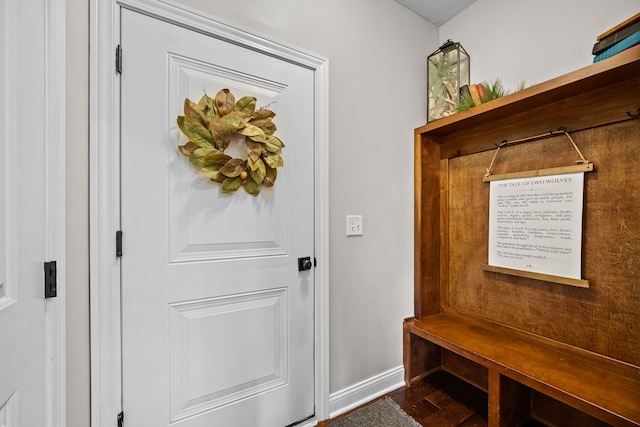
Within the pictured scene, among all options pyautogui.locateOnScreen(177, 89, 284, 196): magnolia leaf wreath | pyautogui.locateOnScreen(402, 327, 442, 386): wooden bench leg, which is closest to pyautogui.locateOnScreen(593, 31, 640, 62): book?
pyautogui.locateOnScreen(177, 89, 284, 196): magnolia leaf wreath

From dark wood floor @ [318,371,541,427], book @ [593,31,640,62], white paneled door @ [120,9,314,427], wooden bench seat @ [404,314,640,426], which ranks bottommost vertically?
dark wood floor @ [318,371,541,427]

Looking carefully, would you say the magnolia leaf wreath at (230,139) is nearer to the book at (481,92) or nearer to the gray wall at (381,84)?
the gray wall at (381,84)

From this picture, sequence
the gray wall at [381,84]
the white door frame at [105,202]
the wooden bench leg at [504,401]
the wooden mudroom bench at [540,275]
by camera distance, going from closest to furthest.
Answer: the white door frame at [105,202] → the wooden mudroom bench at [540,275] → the wooden bench leg at [504,401] → the gray wall at [381,84]

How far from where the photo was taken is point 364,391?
171 centimetres

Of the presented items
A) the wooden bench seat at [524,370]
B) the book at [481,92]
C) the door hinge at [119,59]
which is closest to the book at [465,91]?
the book at [481,92]

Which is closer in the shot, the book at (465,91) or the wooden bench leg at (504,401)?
the wooden bench leg at (504,401)

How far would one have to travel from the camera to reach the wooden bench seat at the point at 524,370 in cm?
102

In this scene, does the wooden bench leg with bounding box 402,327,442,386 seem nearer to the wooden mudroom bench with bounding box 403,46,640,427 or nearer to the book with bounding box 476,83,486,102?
the wooden mudroom bench with bounding box 403,46,640,427

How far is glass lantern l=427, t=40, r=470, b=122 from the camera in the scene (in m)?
1.84

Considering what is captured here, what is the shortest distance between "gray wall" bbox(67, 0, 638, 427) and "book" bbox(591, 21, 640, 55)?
267mm

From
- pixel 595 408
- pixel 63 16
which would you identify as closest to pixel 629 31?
pixel 595 408

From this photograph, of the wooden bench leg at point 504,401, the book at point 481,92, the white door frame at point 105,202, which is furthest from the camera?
the book at point 481,92

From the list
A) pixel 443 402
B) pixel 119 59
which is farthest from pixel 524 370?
pixel 119 59

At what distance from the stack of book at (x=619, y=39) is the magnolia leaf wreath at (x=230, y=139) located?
57.4 inches
